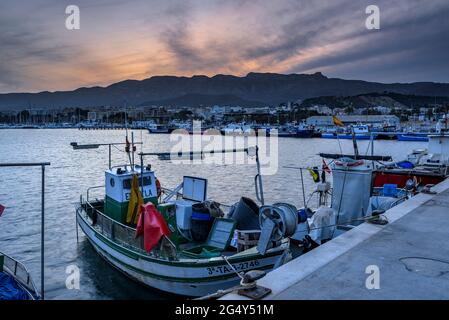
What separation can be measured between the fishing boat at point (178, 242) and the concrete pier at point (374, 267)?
4.04ft

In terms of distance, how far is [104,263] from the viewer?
14.9 metres

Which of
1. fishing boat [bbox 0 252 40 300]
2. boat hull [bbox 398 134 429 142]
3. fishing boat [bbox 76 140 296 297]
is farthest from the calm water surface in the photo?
boat hull [bbox 398 134 429 142]

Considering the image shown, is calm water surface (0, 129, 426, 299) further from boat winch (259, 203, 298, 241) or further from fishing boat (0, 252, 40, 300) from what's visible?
boat winch (259, 203, 298, 241)

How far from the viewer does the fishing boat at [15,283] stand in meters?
8.26

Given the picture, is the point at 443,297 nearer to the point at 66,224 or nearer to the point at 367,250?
the point at 367,250

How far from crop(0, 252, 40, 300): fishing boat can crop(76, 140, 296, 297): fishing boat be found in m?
2.90

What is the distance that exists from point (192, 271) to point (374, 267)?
5.36m

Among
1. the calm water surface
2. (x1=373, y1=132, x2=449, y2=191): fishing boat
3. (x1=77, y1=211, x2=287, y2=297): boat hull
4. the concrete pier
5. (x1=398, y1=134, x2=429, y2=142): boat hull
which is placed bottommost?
the calm water surface

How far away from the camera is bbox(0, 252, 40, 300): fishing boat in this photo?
826 cm

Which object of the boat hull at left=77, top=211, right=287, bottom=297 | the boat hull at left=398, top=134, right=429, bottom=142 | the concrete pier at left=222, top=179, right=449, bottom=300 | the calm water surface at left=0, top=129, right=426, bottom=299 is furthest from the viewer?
the boat hull at left=398, top=134, right=429, bottom=142

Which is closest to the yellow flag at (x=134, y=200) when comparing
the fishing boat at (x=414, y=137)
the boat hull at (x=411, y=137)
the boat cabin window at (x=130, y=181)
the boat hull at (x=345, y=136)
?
the boat cabin window at (x=130, y=181)

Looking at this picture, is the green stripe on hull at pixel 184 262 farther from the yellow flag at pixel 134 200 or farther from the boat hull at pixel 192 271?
the yellow flag at pixel 134 200

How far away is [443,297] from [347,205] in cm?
706
